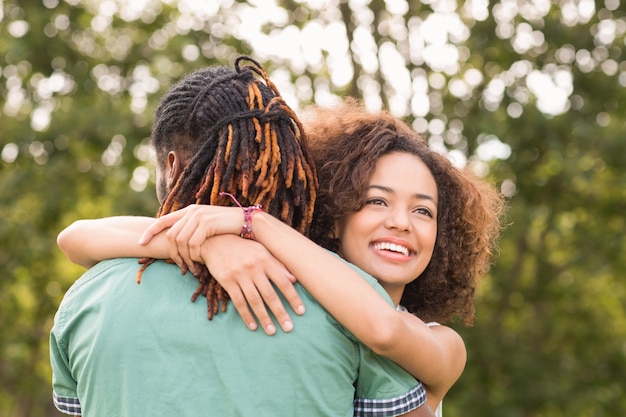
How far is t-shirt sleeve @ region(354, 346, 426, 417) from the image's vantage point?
2.04 m

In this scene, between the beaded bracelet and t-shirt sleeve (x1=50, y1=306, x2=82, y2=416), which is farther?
t-shirt sleeve (x1=50, y1=306, x2=82, y2=416)

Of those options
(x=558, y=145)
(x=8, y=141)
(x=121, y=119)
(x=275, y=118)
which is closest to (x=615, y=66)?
(x=558, y=145)

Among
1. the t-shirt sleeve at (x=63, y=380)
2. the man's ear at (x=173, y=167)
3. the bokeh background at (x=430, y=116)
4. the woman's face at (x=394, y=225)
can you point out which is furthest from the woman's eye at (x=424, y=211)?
the bokeh background at (x=430, y=116)

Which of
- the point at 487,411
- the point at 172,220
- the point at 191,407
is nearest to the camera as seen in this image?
the point at 191,407

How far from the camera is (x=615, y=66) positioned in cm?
862

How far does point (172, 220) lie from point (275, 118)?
0.34m

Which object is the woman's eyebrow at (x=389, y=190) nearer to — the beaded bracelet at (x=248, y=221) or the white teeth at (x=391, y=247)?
the white teeth at (x=391, y=247)

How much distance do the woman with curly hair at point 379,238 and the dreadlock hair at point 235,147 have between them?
6 cm

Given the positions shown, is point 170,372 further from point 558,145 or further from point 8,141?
point 8,141

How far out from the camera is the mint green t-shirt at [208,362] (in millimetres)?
1956

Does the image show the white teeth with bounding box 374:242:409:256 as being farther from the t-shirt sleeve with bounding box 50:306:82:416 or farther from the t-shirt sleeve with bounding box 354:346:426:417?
the t-shirt sleeve with bounding box 50:306:82:416

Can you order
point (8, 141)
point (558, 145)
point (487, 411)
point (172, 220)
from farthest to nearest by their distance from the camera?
point (487, 411) → point (8, 141) → point (558, 145) → point (172, 220)

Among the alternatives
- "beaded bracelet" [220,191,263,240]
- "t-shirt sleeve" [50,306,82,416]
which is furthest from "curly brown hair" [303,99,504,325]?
"t-shirt sleeve" [50,306,82,416]

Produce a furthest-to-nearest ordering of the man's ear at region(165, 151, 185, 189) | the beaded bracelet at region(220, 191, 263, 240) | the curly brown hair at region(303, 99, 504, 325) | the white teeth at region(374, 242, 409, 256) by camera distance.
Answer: the curly brown hair at region(303, 99, 504, 325), the white teeth at region(374, 242, 409, 256), the man's ear at region(165, 151, 185, 189), the beaded bracelet at region(220, 191, 263, 240)
